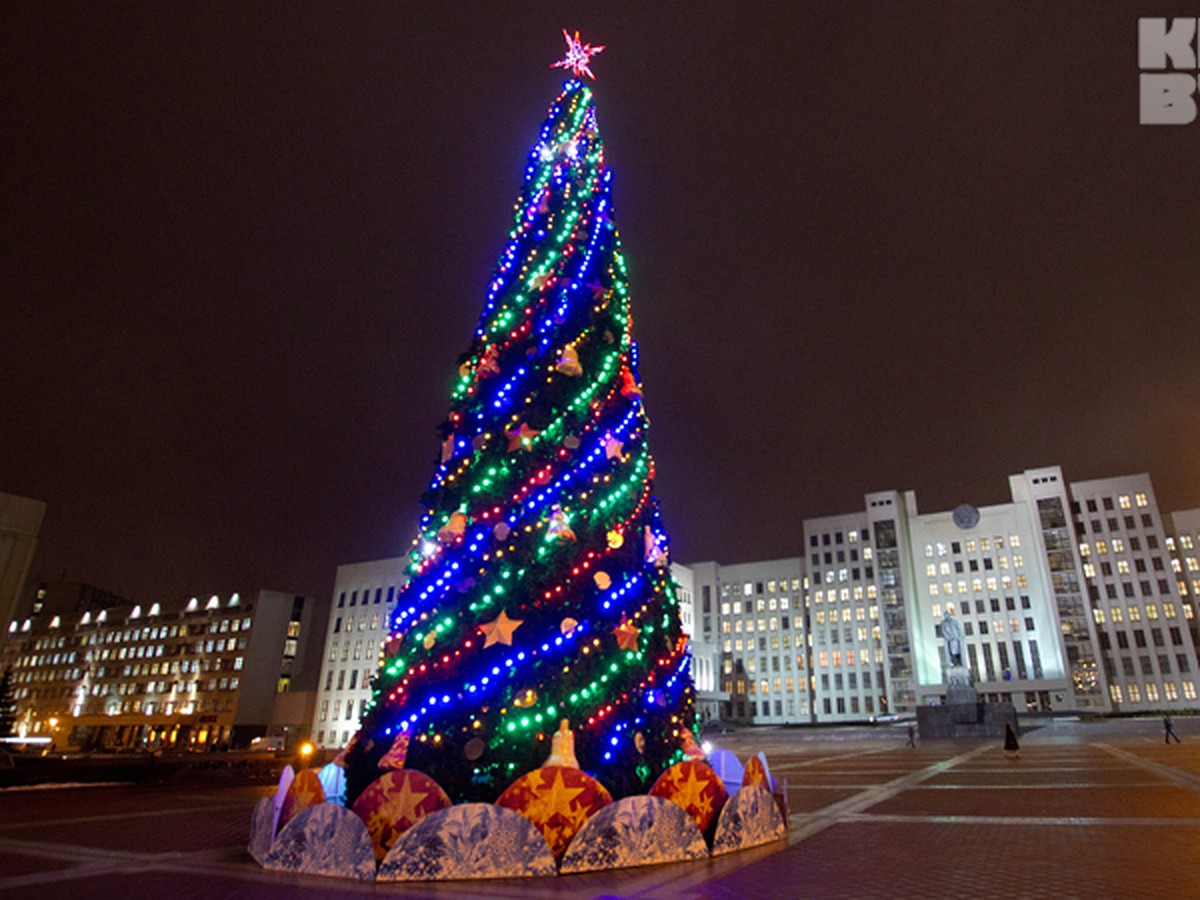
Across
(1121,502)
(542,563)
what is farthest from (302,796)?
(1121,502)

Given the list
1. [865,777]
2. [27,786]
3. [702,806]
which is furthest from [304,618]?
[702,806]

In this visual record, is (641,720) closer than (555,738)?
No

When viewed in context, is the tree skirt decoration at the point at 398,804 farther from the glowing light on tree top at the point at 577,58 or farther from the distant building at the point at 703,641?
the distant building at the point at 703,641

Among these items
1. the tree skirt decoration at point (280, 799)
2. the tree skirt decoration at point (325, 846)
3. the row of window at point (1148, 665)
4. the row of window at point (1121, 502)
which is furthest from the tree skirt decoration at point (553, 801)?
the row of window at point (1121, 502)

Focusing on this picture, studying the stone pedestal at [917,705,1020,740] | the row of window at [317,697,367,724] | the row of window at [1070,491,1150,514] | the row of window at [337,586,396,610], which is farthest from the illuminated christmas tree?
the row of window at [1070,491,1150,514]

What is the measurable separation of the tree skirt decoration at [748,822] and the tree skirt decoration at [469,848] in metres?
1.96

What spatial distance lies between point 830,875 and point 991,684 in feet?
295

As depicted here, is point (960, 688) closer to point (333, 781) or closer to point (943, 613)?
point (333, 781)

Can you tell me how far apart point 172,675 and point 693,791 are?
103024mm

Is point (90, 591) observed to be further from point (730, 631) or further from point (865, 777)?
point (865, 777)

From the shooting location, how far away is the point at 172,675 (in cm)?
8881

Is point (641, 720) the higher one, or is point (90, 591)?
point (90, 591)

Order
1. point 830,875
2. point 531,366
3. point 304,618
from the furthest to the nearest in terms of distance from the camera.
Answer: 1. point 304,618
2. point 531,366
3. point 830,875

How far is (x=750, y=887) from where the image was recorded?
17.9 ft
